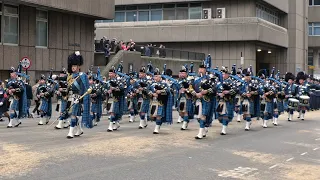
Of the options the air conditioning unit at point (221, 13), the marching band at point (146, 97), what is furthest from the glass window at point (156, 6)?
the marching band at point (146, 97)

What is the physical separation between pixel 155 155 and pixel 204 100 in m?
3.82

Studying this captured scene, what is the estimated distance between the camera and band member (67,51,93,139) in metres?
13.2

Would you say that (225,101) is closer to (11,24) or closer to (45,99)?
(45,99)

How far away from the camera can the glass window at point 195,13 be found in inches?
1858

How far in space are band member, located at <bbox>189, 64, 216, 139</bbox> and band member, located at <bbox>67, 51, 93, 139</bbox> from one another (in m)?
3.19

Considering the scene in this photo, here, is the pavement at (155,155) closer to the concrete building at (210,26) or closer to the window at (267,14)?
the concrete building at (210,26)

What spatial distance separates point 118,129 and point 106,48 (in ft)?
57.0

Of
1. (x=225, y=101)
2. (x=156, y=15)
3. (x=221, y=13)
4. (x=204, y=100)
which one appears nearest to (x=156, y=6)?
(x=156, y=15)

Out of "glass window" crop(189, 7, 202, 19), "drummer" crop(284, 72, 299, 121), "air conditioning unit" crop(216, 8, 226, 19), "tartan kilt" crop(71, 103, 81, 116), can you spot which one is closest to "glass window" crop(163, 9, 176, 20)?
"glass window" crop(189, 7, 202, 19)

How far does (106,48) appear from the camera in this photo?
32500 mm

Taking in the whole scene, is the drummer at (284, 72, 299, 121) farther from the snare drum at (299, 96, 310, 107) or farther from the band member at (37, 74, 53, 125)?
the band member at (37, 74, 53, 125)

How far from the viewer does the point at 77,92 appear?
524 inches

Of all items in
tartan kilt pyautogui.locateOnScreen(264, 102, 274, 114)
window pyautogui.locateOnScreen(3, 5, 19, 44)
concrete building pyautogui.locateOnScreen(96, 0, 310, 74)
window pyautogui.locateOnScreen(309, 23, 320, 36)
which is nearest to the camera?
tartan kilt pyautogui.locateOnScreen(264, 102, 274, 114)

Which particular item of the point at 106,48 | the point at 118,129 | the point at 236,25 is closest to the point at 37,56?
the point at 106,48
